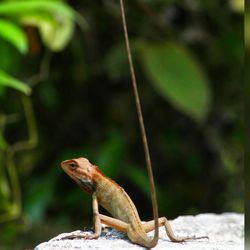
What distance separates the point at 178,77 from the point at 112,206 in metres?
2.56

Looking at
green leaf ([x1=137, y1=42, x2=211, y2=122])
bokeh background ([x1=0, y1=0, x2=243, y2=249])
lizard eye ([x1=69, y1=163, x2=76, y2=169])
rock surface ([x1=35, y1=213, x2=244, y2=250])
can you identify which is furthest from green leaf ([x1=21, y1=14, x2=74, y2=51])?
lizard eye ([x1=69, y1=163, x2=76, y2=169])

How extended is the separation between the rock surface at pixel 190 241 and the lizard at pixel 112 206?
4 centimetres

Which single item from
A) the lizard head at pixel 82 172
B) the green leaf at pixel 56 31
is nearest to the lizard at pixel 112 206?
the lizard head at pixel 82 172

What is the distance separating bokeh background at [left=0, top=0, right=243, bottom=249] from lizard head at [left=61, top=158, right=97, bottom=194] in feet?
8.14

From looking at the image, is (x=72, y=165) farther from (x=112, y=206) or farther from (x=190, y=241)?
(x=190, y=241)

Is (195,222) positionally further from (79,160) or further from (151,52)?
(151,52)

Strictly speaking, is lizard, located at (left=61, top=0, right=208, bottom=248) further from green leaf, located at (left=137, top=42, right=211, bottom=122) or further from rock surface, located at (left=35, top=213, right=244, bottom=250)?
green leaf, located at (left=137, top=42, right=211, bottom=122)

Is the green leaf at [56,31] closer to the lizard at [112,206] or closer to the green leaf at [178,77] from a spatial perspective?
the green leaf at [178,77]

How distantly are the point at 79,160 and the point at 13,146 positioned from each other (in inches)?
117

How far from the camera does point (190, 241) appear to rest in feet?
8.93

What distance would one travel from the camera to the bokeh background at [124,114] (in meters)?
5.54

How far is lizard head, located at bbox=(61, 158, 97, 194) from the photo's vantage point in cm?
284

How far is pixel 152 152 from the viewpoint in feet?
20.7

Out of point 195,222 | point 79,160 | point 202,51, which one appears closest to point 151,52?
point 202,51
